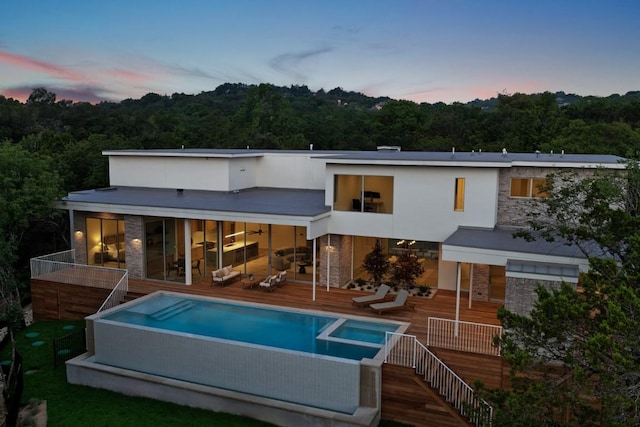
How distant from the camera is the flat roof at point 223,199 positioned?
18781 mm

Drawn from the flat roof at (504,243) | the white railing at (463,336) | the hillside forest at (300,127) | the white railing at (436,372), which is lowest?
the white railing at (436,372)

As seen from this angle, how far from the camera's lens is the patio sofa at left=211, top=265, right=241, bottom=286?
19203 millimetres

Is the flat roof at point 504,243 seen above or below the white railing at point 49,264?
above

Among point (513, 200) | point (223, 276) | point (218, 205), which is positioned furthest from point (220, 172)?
point (513, 200)

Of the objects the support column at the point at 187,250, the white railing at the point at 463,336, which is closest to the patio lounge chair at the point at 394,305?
the white railing at the point at 463,336

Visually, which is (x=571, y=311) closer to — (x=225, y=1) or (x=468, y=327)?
(x=468, y=327)

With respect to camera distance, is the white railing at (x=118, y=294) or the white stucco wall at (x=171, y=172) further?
the white stucco wall at (x=171, y=172)

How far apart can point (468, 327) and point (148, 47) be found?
41.8m

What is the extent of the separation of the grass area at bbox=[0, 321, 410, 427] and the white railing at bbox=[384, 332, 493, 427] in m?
1.43

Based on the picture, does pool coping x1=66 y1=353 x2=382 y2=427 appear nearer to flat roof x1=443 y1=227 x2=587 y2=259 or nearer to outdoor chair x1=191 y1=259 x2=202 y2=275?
flat roof x1=443 y1=227 x2=587 y2=259

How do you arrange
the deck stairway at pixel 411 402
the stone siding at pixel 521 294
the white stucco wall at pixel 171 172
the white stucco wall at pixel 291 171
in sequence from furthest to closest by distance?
1. the white stucco wall at pixel 291 171
2. the white stucco wall at pixel 171 172
3. the stone siding at pixel 521 294
4. the deck stairway at pixel 411 402

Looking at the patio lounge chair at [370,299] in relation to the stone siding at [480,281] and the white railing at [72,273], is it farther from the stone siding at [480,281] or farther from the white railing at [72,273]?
the white railing at [72,273]

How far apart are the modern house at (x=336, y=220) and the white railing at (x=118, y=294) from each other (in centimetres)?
170

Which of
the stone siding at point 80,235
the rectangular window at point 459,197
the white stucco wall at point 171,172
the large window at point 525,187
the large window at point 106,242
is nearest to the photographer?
the large window at point 525,187
